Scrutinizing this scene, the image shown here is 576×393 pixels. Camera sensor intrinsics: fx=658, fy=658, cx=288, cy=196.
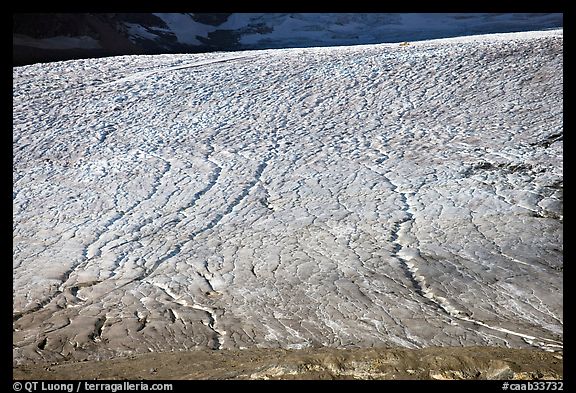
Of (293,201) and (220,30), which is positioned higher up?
(293,201)

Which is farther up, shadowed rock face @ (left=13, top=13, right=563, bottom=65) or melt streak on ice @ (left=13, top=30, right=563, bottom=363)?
melt streak on ice @ (left=13, top=30, right=563, bottom=363)

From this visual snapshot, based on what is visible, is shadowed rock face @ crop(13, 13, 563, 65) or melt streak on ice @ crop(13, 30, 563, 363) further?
shadowed rock face @ crop(13, 13, 563, 65)

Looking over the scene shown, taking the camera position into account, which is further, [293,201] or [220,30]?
[220,30]

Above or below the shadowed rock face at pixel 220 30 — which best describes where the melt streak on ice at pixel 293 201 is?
above
